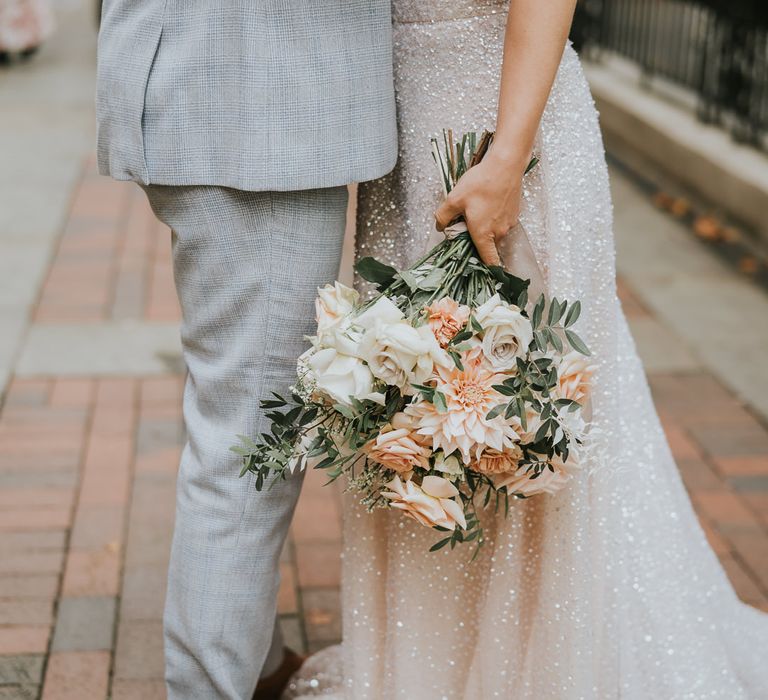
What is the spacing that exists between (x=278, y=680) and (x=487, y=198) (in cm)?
109

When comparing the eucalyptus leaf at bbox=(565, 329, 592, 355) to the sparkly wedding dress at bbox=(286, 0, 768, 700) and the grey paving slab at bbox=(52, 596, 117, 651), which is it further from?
the grey paving slab at bbox=(52, 596, 117, 651)

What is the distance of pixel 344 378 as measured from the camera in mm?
1654

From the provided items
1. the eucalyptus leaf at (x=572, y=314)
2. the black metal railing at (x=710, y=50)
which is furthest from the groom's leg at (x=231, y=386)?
the black metal railing at (x=710, y=50)

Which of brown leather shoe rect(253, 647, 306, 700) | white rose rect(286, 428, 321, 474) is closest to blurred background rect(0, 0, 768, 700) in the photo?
brown leather shoe rect(253, 647, 306, 700)

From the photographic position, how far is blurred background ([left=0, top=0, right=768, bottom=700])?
9.16ft

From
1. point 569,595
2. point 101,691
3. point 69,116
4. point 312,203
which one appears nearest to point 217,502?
point 312,203

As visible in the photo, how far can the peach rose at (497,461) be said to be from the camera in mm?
1712

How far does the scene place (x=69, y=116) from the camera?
822cm

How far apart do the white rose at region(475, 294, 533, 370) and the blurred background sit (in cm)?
121

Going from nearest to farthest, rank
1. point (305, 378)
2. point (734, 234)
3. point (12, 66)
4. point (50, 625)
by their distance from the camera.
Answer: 1. point (305, 378)
2. point (50, 625)
3. point (734, 234)
4. point (12, 66)

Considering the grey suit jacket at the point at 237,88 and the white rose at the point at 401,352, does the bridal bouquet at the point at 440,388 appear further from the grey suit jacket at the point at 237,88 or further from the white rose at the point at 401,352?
the grey suit jacket at the point at 237,88

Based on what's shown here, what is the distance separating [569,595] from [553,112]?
2.66 ft

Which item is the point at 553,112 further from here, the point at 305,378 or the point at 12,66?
the point at 12,66

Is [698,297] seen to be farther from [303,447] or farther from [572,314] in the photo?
[303,447]
